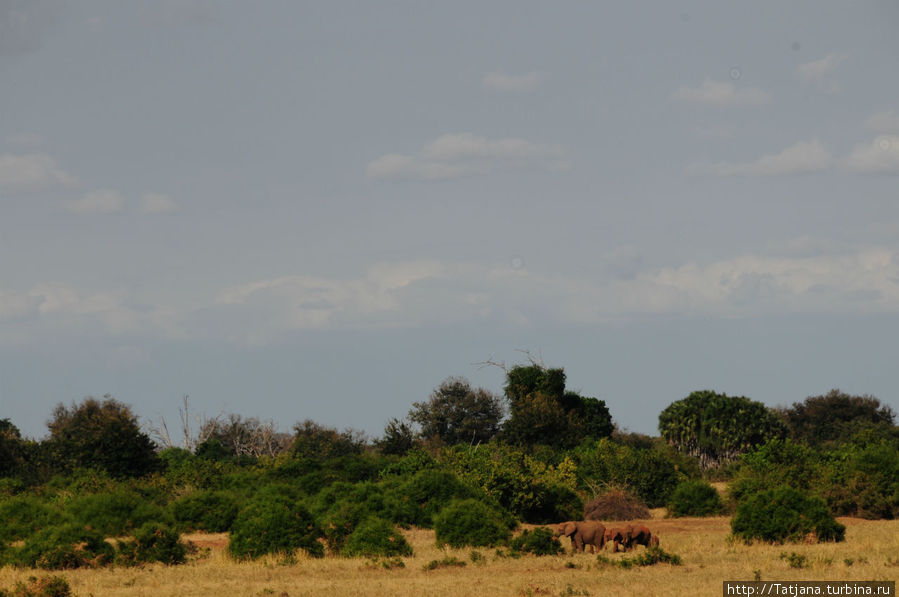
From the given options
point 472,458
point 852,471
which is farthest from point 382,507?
point 852,471

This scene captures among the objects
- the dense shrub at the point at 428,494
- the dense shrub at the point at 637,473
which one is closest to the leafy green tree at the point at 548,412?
the dense shrub at the point at 637,473

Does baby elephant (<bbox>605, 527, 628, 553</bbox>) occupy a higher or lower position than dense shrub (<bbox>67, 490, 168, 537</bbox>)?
lower

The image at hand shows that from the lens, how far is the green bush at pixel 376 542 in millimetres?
29203

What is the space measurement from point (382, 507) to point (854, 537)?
16149 mm

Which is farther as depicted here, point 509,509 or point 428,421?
point 428,421

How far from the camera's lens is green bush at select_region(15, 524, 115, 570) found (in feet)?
92.8

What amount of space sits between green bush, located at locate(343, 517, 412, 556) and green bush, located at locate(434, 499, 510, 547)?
168 centimetres

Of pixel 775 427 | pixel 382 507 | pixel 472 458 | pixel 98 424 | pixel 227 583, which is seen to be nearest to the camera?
pixel 227 583

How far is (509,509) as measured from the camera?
40.4m

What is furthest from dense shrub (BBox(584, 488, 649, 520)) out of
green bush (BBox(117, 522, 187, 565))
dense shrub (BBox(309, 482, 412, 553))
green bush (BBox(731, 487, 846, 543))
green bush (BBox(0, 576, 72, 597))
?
green bush (BBox(0, 576, 72, 597))

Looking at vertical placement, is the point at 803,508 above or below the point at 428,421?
below

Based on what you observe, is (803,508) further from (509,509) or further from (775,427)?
(775,427)

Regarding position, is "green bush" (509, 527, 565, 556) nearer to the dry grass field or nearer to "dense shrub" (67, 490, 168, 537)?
the dry grass field

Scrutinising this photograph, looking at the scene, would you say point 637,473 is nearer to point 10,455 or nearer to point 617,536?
point 617,536
